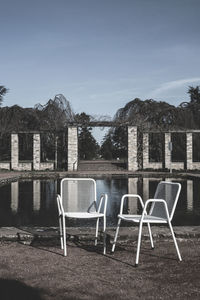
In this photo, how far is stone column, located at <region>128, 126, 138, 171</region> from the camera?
25.9 meters

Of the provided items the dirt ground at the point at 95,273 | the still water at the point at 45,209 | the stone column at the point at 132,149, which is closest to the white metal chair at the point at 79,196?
the dirt ground at the point at 95,273

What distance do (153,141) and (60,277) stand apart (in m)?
28.6

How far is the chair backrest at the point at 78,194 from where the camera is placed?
4586 mm

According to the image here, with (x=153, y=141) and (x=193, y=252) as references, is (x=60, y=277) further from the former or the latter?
(x=153, y=141)

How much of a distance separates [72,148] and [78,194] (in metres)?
21.6

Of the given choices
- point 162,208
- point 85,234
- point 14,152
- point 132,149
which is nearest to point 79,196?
point 85,234

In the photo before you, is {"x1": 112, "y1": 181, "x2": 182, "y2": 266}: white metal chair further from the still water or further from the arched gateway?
the arched gateway

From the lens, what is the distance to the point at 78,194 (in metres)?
4.66

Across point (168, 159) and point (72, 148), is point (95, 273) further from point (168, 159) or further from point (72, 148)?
point (168, 159)

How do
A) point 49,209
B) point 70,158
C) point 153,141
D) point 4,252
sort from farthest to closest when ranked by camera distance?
point 153,141 < point 70,158 < point 49,209 < point 4,252

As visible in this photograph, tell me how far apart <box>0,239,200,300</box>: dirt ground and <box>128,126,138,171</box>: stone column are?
70.4 feet

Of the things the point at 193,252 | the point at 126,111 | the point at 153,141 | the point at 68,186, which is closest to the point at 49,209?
the point at 68,186

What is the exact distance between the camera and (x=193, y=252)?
4.09 meters

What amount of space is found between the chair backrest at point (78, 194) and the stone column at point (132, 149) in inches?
838
